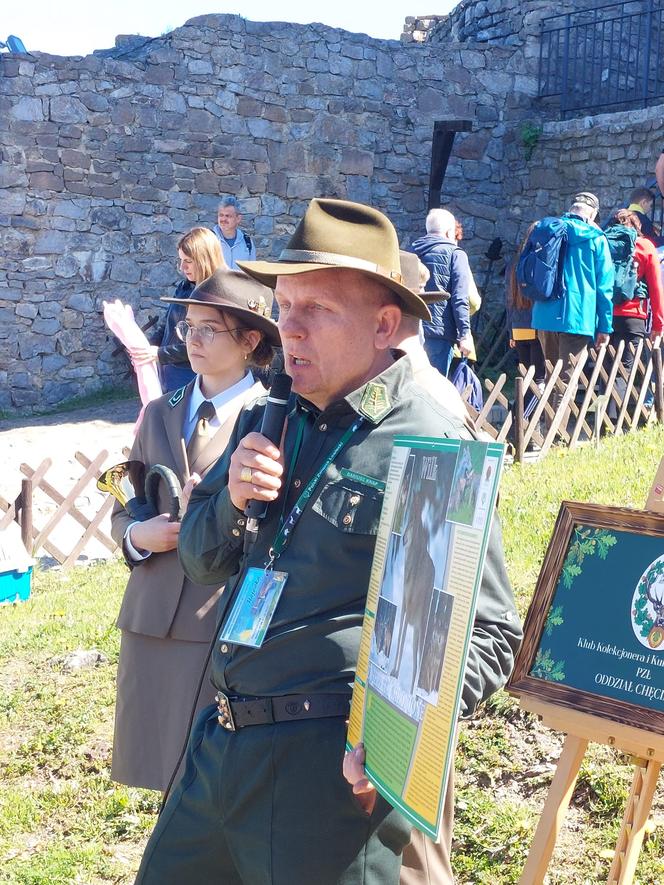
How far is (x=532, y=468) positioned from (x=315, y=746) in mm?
5538

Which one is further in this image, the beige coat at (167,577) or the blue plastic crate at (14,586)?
the blue plastic crate at (14,586)

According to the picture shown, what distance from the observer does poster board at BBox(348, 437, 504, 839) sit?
1.49 meters

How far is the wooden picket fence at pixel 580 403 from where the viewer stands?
8.11 meters

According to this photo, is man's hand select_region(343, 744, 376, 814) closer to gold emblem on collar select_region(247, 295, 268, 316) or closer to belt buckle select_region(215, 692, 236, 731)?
belt buckle select_region(215, 692, 236, 731)

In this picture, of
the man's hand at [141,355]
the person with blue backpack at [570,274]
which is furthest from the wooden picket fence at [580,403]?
the man's hand at [141,355]

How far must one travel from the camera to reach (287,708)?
192cm

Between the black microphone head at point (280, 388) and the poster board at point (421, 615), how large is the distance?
31cm

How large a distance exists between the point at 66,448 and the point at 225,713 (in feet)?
26.7

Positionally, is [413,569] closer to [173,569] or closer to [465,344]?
[173,569]

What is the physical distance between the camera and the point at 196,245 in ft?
15.6

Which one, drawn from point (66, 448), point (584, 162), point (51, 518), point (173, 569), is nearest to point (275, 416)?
point (173, 569)

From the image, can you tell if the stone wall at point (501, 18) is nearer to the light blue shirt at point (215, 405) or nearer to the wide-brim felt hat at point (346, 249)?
the light blue shirt at point (215, 405)

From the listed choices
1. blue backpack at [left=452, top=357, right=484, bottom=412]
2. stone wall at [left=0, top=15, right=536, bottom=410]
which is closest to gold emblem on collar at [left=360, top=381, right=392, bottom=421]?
blue backpack at [left=452, top=357, right=484, bottom=412]

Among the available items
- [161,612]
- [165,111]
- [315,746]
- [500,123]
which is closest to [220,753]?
[315,746]
